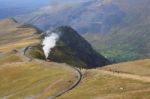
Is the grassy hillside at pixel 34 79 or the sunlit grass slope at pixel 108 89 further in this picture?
the grassy hillside at pixel 34 79

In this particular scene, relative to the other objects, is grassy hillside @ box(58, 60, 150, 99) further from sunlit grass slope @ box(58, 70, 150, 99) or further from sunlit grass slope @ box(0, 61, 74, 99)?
sunlit grass slope @ box(0, 61, 74, 99)

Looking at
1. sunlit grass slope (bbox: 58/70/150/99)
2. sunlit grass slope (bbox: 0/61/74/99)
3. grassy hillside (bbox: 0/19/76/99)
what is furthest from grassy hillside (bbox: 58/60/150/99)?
sunlit grass slope (bbox: 0/61/74/99)

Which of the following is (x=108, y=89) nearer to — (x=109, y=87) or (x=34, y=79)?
(x=109, y=87)

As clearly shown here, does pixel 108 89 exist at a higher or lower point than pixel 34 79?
lower

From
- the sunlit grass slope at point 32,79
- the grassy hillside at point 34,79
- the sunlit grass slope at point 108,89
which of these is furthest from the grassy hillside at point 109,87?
the sunlit grass slope at point 32,79

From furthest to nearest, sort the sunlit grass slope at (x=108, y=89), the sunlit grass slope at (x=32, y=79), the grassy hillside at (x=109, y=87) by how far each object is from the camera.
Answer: the sunlit grass slope at (x=32, y=79) < the grassy hillside at (x=109, y=87) < the sunlit grass slope at (x=108, y=89)

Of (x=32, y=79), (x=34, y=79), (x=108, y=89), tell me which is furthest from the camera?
(x=32, y=79)

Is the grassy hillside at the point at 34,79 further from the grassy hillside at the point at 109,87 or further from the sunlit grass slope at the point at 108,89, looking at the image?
the sunlit grass slope at the point at 108,89

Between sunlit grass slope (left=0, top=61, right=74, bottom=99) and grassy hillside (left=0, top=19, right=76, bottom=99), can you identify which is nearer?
grassy hillside (left=0, top=19, right=76, bottom=99)

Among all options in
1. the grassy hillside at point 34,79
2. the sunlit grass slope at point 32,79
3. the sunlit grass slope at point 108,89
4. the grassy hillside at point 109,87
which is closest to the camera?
the sunlit grass slope at point 108,89

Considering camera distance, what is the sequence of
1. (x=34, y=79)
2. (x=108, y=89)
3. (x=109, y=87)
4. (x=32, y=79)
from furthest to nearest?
(x=32, y=79), (x=34, y=79), (x=109, y=87), (x=108, y=89)

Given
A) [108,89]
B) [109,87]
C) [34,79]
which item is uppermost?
[34,79]

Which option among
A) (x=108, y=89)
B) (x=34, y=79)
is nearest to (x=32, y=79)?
(x=34, y=79)
